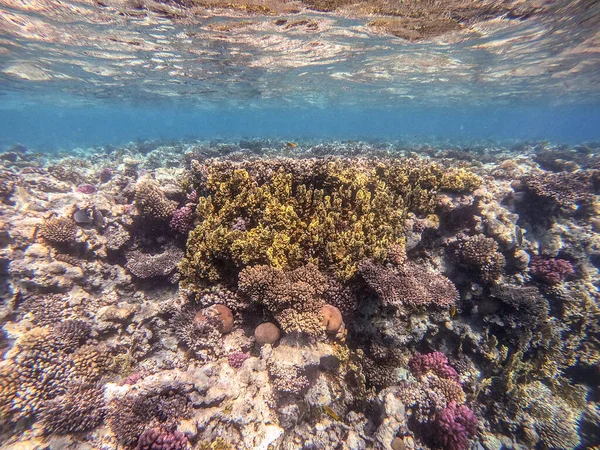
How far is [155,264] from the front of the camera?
682 centimetres

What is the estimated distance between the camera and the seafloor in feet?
14.5

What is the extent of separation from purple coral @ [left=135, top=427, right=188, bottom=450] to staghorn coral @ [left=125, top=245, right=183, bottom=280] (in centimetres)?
353

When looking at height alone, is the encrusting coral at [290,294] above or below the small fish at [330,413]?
above

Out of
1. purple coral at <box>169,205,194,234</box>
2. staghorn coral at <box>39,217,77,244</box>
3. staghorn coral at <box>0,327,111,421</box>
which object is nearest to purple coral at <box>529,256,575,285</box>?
purple coral at <box>169,205,194,234</box>

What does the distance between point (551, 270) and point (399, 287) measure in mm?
5748

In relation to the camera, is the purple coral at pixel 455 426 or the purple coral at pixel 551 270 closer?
the purple coral at pixel 455 426

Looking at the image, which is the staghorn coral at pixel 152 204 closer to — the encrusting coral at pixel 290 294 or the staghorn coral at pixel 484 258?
the encrusting coral at pixel 290 294

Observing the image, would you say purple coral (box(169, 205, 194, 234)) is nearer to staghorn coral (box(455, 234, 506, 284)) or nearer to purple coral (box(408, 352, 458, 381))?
purple coral (box(408, 352, 458, 381))

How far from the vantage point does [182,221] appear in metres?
7.16

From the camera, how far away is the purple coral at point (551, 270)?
24.5 feet

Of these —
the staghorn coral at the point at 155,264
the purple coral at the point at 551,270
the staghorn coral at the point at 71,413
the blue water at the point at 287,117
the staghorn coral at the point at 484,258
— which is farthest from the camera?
the blue water at the point at 287,117

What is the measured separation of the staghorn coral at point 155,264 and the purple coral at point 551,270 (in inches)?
374

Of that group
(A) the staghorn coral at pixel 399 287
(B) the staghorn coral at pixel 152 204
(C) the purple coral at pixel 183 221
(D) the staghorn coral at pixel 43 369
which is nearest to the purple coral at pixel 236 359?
(D) the staghorn coral at pixel 43 369

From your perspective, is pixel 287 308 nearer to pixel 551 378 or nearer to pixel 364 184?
pixel 364 184
